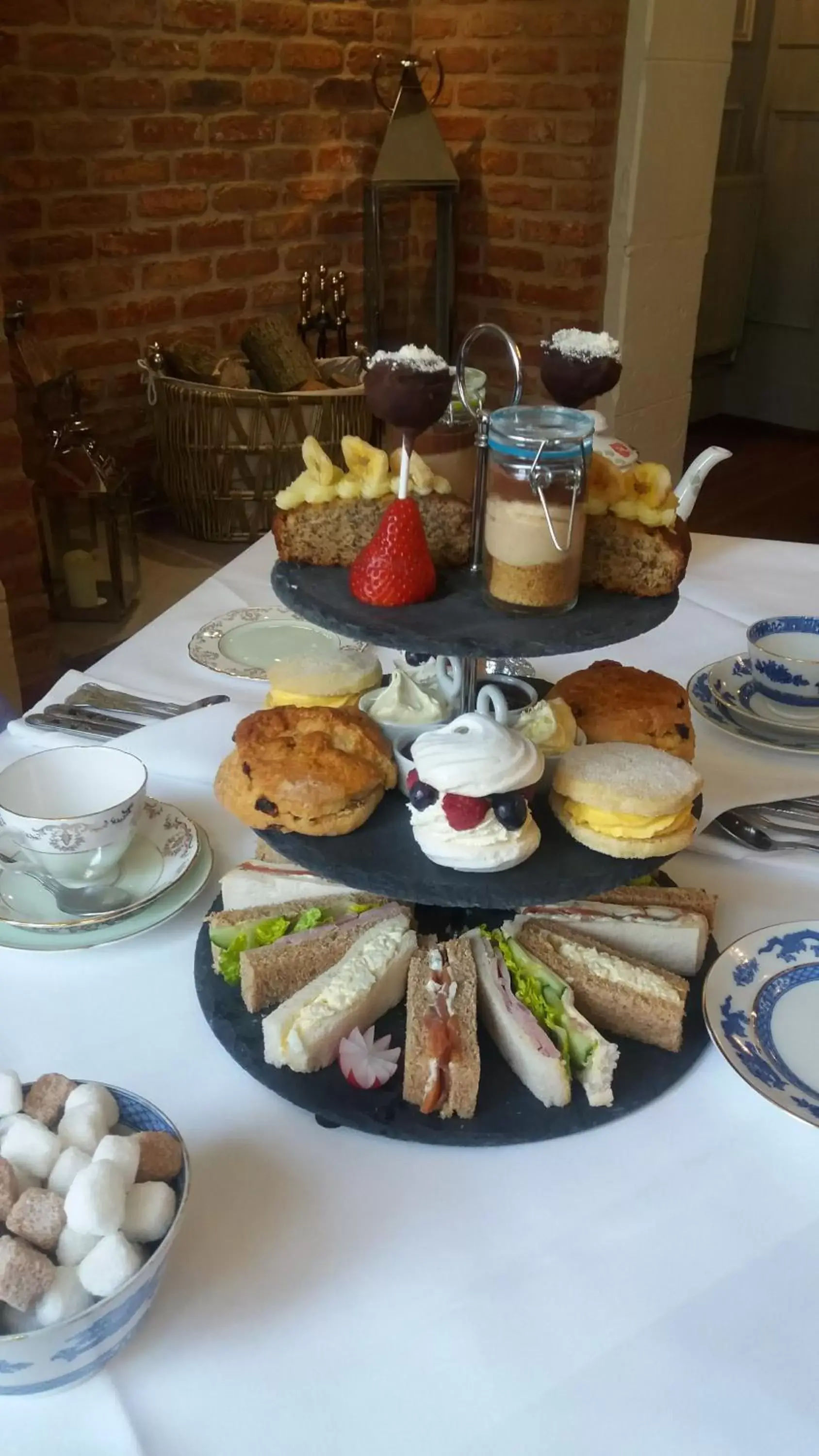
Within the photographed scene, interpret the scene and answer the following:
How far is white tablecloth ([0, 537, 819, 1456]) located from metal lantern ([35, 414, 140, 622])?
155cm

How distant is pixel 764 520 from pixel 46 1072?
13.1 ft

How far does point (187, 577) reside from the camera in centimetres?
250

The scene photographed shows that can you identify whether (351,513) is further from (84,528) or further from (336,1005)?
(84,528)

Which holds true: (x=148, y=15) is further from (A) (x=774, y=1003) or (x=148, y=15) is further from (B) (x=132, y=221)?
(A) (x=774, y=1003)

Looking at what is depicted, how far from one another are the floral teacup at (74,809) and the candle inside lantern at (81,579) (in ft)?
4.81

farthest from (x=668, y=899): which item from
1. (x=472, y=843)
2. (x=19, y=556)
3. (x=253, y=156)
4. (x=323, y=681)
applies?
(x=253, y=156)


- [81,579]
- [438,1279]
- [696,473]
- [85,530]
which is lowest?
[81,579]

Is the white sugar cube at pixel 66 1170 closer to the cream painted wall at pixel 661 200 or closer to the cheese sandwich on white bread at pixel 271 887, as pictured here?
the cheese sandwich on white bread at pixel 271 887

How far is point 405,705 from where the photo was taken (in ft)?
2.92

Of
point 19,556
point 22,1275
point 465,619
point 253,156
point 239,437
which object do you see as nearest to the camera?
point 22,1275

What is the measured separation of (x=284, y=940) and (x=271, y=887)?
0.06 meters

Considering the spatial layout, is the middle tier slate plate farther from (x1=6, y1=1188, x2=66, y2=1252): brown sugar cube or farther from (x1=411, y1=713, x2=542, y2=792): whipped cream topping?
(x1=6, y1=1188, x2=66, y2=1252): brown sugar cube

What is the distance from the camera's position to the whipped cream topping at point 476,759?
2.38ft

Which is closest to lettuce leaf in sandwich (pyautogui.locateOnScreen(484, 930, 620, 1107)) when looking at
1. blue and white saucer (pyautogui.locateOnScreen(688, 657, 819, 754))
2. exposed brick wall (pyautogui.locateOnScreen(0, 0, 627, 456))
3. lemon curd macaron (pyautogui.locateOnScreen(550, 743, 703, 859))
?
lemon curd macaron (pyautogui.locateOnScreen(550, 743, 703, 859))
